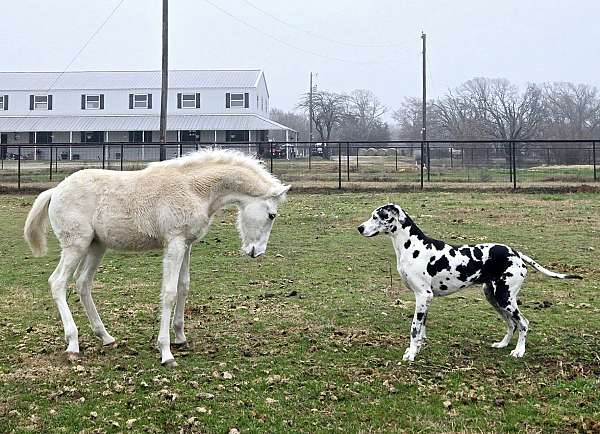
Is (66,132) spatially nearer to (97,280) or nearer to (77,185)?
(97,280)

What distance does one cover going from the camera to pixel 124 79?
55344 mm

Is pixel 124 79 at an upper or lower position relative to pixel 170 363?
upper

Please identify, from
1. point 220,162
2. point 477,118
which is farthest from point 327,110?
point 220,162

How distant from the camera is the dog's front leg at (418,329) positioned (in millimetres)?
5797

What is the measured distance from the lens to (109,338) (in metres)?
6.35

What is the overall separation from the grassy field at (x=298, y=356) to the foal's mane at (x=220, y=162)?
169 centimetres

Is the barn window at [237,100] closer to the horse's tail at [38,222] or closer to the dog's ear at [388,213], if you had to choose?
the horse's tail at [38,222]

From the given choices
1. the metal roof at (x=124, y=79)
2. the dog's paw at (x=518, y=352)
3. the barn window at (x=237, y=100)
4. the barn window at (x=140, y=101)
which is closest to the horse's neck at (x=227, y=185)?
the dog's paw at (x=518, y=352)

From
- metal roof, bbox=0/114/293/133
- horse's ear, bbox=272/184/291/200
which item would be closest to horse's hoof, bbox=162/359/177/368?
horse's ear, bbox=272/184/291/200

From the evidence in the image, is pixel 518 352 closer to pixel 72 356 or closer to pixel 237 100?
pixel 72 356

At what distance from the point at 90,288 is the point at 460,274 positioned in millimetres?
3618

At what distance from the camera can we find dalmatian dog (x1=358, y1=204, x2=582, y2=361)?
19.4 feet

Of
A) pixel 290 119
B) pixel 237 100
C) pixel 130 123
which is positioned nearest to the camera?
pixel 130 123

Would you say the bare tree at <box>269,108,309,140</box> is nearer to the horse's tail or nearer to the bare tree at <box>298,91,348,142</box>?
the bare tree at <box>298,91,348,142</box>
